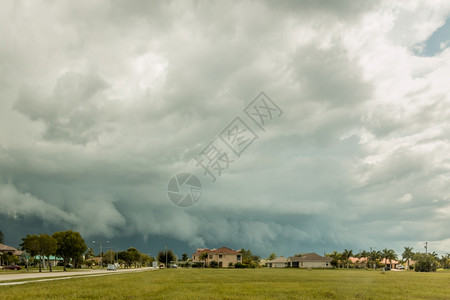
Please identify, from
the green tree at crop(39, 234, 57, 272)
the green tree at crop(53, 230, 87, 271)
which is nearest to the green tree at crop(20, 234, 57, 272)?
the green tree at crop(39, 234, 57, 272)

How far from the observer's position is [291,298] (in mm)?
22969

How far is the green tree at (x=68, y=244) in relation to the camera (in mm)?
109594

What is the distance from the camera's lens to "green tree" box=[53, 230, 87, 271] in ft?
360

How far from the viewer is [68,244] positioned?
109688mm

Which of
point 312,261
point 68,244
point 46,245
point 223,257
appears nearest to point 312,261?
point 312,261

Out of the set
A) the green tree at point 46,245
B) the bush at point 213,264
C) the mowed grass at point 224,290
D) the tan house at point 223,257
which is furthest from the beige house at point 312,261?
the mowed grass at point 224,290

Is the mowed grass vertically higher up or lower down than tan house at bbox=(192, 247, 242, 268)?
higher up

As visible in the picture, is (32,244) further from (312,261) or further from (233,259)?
(312,261)

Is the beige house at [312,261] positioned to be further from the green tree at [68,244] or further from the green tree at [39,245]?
the green tree at [39,245]

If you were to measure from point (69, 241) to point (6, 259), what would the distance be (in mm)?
62309

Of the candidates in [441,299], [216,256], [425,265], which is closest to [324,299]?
[441,299]

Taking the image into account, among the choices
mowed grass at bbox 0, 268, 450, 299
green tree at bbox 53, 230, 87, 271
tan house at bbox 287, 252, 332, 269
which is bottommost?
tan house at bbox 287, 252, 332, 269

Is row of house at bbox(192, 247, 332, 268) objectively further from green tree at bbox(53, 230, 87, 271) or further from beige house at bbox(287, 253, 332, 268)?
green tree at bbox(53, 230, 87, 271)

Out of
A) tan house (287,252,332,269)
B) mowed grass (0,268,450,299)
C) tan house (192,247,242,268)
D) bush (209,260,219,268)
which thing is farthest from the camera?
tan house (287,252,332,269)
